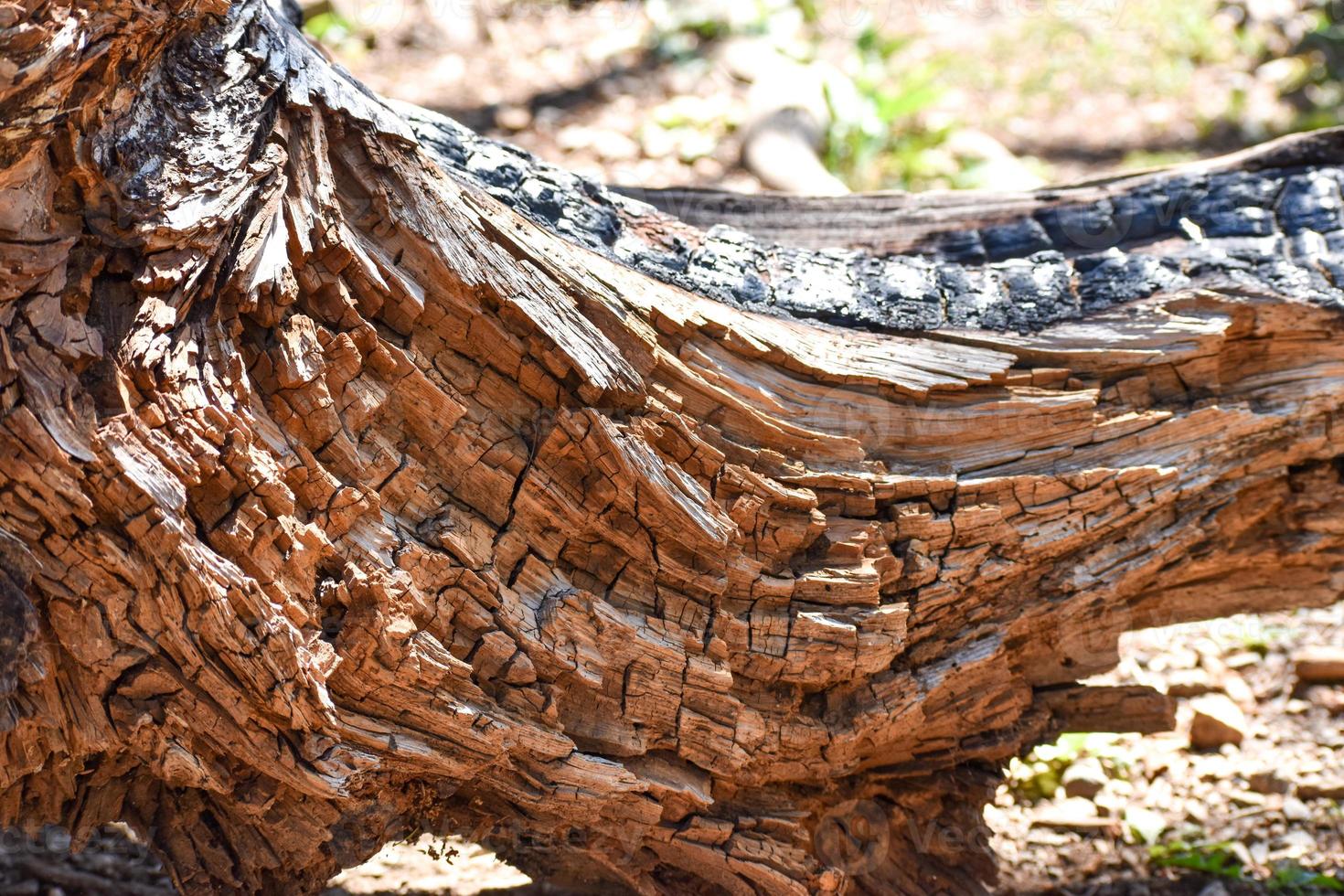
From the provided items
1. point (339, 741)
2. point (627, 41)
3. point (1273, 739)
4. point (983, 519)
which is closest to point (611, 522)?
point (339, 741)

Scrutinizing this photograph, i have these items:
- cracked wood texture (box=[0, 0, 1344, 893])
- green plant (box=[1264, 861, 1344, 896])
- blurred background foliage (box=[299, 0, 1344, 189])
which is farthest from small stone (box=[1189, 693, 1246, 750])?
blurred background foliage (box=[299, 0, 1344, 189])

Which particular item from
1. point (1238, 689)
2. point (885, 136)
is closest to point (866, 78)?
point (885, 136)

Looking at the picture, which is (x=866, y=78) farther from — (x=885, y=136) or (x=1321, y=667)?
(x=1321, y=667)

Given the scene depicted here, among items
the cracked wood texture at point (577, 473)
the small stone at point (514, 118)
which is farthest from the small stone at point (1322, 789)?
the small stone at point (514, 118)

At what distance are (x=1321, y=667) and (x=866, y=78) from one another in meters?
4.32

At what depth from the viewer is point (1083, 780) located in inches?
158

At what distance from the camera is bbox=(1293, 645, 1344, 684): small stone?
13.9 feet

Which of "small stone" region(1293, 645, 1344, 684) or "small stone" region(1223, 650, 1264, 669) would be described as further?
"small stone" region(1223, 650, 1264, 669)

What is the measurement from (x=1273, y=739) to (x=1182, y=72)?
468 cm

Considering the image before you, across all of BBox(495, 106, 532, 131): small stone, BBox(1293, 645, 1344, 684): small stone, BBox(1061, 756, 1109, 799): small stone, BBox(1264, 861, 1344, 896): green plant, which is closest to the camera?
BBox(1264, 861, 1344, 896): green plant

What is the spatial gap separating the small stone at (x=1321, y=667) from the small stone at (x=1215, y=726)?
0.32 m

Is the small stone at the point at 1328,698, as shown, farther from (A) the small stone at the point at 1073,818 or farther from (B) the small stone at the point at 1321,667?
(A) the small stone at the point at 1073,818

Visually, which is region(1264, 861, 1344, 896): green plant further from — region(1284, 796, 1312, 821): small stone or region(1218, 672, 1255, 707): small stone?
region(1218, 672, 1255, 707): small stone

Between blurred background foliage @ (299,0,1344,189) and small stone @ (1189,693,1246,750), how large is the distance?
10.4 ft
